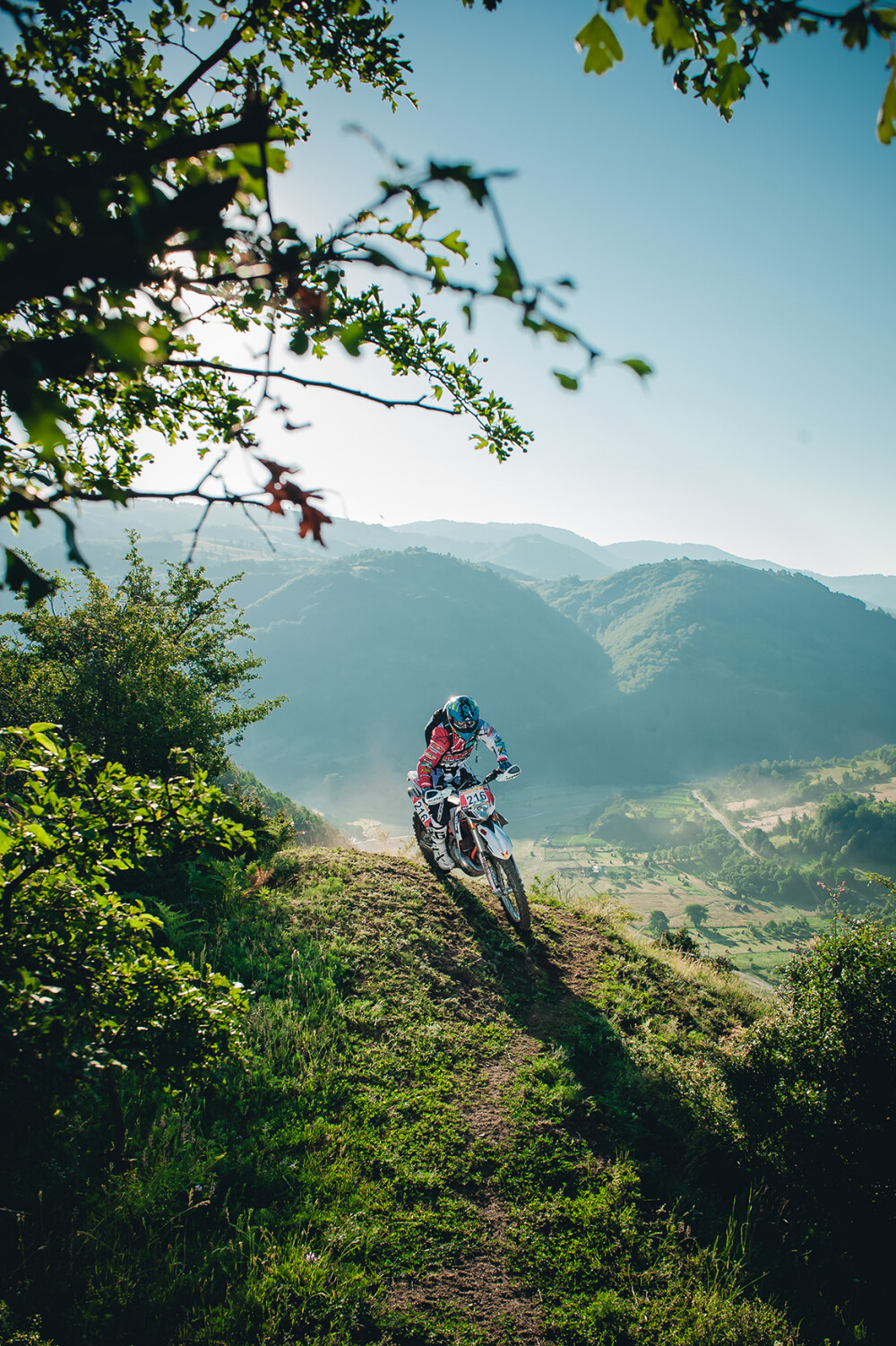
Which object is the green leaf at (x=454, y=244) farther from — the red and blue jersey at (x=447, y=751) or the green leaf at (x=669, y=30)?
the red and blue jersey at (x=447, y=751)

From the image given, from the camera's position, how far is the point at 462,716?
7762 millimetres

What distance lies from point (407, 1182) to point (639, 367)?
491 cm

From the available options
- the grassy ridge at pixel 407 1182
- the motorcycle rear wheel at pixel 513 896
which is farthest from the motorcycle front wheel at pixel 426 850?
the grassy ridge at pixel 407 1182

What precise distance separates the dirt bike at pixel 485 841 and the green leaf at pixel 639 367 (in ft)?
19.2

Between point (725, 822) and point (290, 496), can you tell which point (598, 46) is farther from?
point (725, 822)

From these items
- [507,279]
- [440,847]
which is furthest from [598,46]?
[440,847]

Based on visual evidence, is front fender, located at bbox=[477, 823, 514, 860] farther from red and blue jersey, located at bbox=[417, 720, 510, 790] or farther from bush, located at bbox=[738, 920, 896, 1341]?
bush, located at bbox=[738, 920, 896, 1341]

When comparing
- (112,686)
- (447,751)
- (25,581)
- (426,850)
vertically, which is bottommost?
(426,850)


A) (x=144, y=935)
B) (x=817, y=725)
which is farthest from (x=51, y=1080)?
(x=817, y=725)

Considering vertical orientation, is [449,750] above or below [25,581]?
above

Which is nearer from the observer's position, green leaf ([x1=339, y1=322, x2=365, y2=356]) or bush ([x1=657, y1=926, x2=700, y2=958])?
green leaf ([x1=339, y1=322, x2=365, y2=356])

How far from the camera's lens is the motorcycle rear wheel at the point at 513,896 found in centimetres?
707

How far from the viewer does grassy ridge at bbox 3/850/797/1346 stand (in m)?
2.76

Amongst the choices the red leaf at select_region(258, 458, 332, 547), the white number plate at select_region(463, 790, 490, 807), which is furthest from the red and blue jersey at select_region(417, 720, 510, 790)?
the red leaf at select_region(258, 458, 332, 547)
